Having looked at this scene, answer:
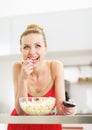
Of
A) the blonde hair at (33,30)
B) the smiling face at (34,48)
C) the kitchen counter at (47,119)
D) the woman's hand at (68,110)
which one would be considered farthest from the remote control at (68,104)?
the blonde hair at (33,30)

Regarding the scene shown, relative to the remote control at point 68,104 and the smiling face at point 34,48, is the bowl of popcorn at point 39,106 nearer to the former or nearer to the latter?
the remote control at point 68,104

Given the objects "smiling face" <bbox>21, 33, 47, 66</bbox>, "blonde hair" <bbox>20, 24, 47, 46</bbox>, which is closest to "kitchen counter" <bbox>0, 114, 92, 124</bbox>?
"smiling face" <bbox>21, 33, 47, 66</bbox>

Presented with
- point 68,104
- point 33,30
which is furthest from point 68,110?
point 33,30

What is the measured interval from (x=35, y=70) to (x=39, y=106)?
221 mm

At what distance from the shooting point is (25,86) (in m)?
1.42

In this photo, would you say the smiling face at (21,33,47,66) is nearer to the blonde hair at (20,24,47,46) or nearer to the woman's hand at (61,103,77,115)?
the blonde hair at (20,24,47,46)

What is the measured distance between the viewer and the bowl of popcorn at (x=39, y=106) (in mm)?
1314

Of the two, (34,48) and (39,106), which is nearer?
(39,106)

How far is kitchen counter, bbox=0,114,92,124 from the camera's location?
1.21 meters

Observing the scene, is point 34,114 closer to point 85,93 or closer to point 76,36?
point 85,93

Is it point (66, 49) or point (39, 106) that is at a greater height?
point (66, 49)

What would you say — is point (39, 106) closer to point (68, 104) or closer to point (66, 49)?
point (68, 104)

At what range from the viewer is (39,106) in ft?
4.31

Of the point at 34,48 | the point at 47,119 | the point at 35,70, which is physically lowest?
the point at 47,119
